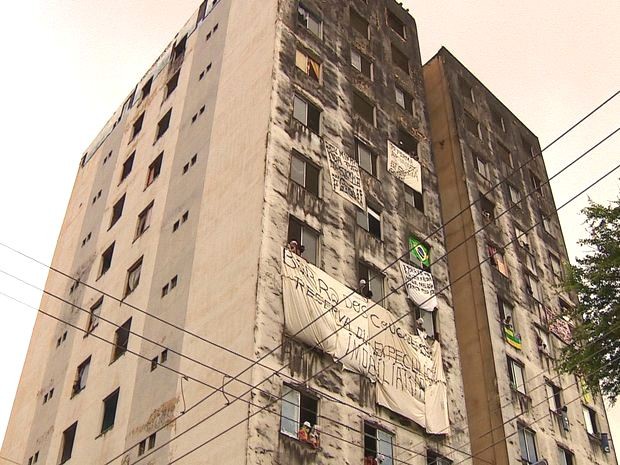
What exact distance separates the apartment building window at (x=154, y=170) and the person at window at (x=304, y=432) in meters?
17.3

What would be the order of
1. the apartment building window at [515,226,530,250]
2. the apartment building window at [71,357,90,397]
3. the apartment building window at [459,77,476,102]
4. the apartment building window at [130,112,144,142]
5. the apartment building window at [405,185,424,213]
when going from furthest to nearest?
the apartment building window at [459,77,476,102]
the apartment building window at [130,112,144,142]
the apartment building window at [515,226,530,250]
the apartment building window at [405,185,424,213]
the apartment building window at [71,357,90,397]

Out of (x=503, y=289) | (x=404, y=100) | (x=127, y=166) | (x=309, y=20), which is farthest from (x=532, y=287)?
(x=127, y=166)

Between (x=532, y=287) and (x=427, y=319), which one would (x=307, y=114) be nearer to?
(x=427, y=319)

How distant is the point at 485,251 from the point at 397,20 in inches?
631

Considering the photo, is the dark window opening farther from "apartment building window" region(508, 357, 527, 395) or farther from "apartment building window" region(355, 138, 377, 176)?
"apartment building window" region(508, 357, 527, 395)

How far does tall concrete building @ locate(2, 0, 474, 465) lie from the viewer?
84.7 feet

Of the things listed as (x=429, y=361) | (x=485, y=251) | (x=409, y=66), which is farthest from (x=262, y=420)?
(x=409, y=66)

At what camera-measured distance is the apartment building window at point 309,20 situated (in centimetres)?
3741

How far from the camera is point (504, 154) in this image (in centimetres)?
4706

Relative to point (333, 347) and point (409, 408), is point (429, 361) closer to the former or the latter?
point (409, 408)

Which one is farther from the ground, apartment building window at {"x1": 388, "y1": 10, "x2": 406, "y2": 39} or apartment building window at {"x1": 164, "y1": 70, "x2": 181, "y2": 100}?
apartment building window at {"x1": 388, "y1": 10, "x2": 406, "y2": 39}

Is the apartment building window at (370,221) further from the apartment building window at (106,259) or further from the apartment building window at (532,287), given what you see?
the apartment building window at (106,259)

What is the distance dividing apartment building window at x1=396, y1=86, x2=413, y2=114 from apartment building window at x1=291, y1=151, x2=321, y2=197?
10.9m

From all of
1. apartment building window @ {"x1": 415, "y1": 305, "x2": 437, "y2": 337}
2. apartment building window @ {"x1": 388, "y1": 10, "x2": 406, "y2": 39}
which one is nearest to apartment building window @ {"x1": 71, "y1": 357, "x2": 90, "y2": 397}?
apartment building window @ {"x1": 415, "y1": 305, "x2": 437, "y2": 337}
